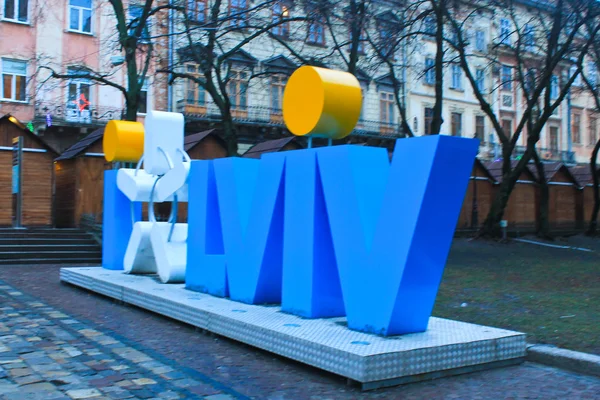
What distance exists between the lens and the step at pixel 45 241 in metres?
17.1

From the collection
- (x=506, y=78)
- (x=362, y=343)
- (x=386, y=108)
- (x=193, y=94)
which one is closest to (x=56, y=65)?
(x=193, y=94)

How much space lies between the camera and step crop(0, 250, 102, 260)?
16.2 m

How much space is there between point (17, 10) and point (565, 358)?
2692cm

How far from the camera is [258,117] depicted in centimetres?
3188

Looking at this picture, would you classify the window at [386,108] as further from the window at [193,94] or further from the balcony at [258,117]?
the window at [193,94]

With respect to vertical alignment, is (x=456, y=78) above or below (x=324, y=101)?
above

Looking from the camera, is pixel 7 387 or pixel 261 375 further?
pixel 261 375

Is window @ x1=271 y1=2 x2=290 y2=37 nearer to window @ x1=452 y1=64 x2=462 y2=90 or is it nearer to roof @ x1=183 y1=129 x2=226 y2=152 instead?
roof @ x1=183 y1=129 x2=226 y2=152

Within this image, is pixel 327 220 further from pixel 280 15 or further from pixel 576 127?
pixel 576 127

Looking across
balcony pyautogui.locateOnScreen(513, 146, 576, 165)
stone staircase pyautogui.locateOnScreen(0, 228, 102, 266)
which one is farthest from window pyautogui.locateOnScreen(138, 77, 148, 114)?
balcony pyautogui.locateOnScreen(513, 146, 576, 165)

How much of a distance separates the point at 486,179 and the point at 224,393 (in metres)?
23.0

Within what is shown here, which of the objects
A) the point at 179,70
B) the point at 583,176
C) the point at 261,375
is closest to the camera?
the point at 261,375

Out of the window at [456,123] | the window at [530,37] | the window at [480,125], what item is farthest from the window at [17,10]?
the window at [480,125]

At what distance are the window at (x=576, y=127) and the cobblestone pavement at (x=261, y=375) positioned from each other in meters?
44.8
